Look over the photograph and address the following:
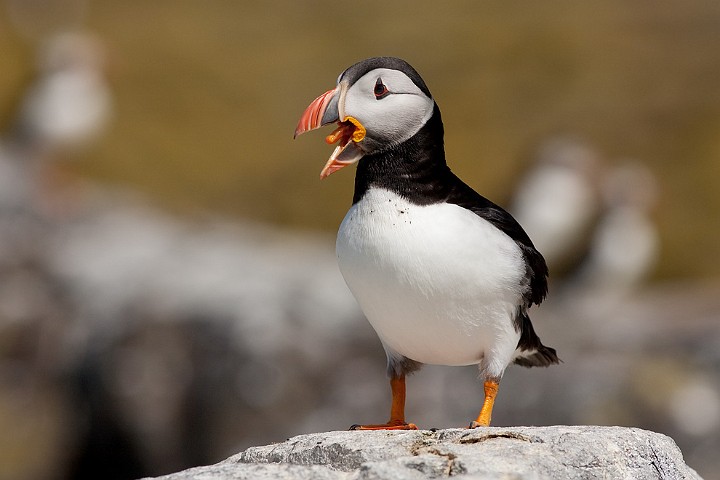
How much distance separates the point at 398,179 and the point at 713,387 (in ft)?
19.1

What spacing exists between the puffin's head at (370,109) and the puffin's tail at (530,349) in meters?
1.08

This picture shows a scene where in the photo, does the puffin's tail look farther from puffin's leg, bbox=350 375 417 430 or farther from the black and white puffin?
puffin's leg, bbox=350 375 417 430

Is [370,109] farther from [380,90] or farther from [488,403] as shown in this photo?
[488,403]

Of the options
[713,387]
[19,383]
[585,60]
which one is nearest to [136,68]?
[585,60]

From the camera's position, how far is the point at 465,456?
14.7 ft

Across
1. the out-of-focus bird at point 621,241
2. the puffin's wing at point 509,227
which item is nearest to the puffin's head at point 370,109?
the puffin's wing at point 509,227

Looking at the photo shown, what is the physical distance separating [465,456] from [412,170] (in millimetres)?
1375

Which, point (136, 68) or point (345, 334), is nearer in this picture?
point (345, 334)

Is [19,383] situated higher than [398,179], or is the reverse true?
[398,179]

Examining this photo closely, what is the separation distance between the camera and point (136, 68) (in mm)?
25078

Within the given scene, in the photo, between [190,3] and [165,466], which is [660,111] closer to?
[190,3]

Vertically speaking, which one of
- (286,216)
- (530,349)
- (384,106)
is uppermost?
(384,106)

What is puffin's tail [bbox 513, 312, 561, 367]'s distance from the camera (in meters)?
5.64

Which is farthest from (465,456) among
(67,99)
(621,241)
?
(67,99)
